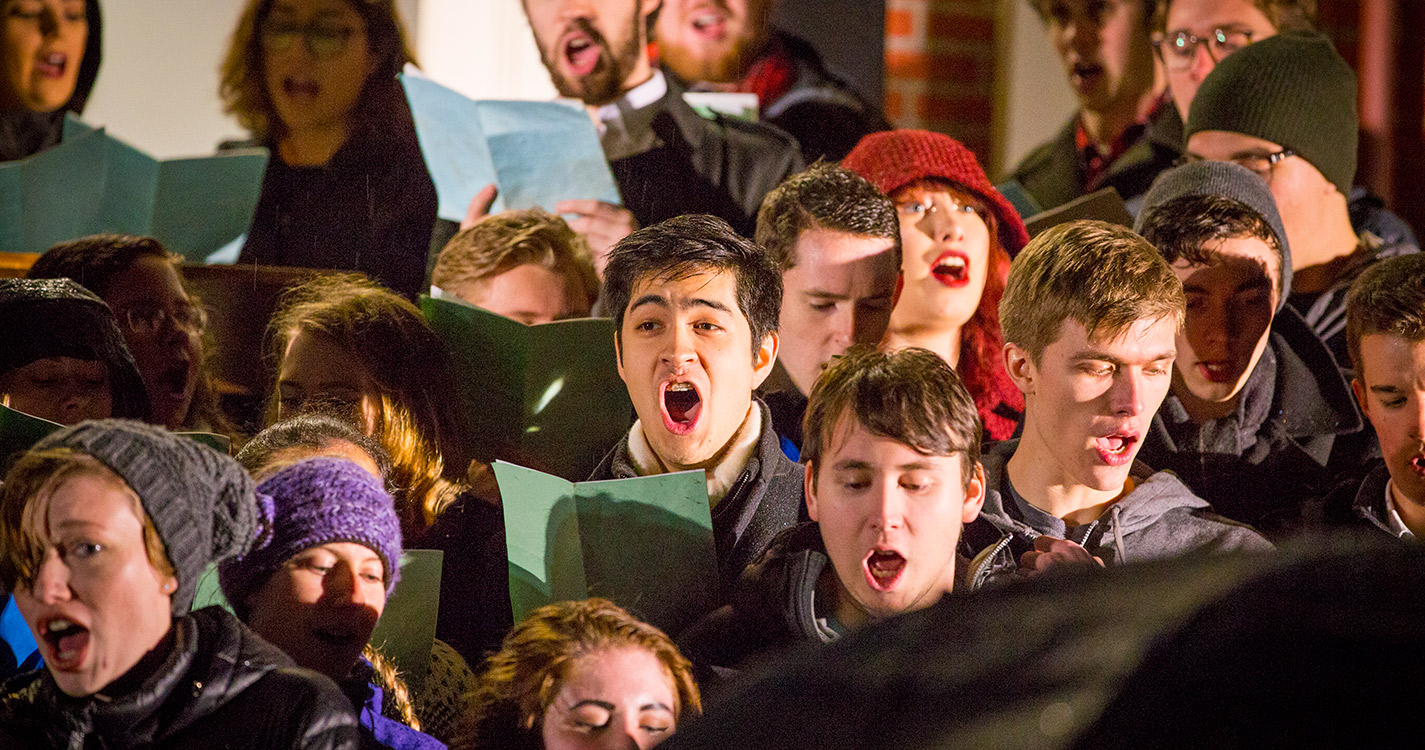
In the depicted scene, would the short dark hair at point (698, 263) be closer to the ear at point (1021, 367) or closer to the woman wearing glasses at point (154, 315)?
the ear at point (1021, 367)

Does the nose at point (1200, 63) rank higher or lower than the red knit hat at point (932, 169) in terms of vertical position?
higher

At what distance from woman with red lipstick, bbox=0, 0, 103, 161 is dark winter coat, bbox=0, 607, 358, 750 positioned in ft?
7.76

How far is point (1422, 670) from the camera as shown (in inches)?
28.1

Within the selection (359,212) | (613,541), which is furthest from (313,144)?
(613,541)

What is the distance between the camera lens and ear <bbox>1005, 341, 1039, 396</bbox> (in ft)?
5.62

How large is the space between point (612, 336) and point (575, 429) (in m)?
0.14

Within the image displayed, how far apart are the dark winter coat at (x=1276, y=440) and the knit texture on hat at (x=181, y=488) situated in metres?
1.25

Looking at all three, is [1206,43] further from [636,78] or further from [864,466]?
[864,466]

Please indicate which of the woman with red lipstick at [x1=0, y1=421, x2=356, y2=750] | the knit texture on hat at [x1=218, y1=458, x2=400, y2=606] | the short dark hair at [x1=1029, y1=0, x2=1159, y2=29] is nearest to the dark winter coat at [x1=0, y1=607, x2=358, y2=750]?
the woman with red lipstick at [x1=0, y1=421, x2=356, y2=750]

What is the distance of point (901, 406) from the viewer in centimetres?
146

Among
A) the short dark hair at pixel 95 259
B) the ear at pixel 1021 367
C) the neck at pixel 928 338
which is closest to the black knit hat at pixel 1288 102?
the neck at pixel 928 338

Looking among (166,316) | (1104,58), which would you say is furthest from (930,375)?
(1104,58)

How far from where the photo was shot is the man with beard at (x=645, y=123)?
2711mm

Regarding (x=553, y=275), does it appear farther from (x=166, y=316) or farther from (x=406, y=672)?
(x=406, y=672)
